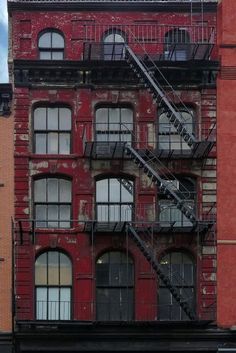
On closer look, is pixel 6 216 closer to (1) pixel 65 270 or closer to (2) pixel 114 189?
(1) pixel 65 270

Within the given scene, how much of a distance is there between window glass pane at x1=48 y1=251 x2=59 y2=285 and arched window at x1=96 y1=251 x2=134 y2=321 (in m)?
1.52

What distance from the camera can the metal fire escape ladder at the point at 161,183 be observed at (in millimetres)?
36438

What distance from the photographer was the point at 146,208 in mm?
37906

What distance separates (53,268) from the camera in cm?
3756

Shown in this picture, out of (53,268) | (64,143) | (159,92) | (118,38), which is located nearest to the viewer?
(159,92)

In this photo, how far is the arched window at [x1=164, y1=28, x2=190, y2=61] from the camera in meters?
38.8

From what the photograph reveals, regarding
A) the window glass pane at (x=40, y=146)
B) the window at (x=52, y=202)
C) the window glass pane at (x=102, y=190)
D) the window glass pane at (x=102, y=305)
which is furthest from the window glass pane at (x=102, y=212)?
the window glass pane at (x=40, y=146)

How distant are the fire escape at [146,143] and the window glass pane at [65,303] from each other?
2487 mm

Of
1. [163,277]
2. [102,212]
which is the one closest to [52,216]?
[102,212]

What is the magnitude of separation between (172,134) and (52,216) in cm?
553

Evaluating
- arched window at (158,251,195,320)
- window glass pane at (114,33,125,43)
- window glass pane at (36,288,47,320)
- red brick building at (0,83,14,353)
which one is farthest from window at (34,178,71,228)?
window glass pane at (114,33,125,43)

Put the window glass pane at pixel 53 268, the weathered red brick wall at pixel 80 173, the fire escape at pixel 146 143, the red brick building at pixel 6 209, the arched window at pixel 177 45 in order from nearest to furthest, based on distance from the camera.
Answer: the fire escape at pixel 146 143 → the red brick building at pixel 6 209 → the weathered red brick wall at pixel 80 173 → the window glass pane at pixel 53 268 → the arched window at pixel 177 45

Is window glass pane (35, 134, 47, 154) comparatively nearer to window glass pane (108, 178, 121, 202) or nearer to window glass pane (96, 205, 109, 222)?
window glass pane (108, 178, 121, 202)

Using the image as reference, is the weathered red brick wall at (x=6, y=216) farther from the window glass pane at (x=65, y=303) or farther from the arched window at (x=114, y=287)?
the arched window at (x=114, y=287)
